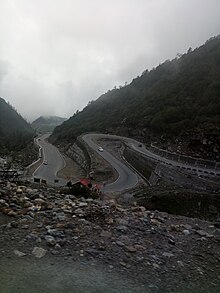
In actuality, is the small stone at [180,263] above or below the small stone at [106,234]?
below

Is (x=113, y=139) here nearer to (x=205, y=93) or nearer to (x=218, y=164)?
(x=205, y=93)

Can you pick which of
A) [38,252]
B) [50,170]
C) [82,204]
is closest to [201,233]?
[82,204]

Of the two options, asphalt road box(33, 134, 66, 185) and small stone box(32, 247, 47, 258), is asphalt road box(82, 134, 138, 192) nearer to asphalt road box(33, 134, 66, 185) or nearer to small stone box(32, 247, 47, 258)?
asphalt road box(33, 134, 66, 185)

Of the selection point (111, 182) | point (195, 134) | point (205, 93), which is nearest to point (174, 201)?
point (111, 182)

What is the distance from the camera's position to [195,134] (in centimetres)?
8388

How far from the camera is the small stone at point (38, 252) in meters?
11.5

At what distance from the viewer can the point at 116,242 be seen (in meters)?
13.1

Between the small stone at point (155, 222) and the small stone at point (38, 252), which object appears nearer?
the small stone at point (38, 252)

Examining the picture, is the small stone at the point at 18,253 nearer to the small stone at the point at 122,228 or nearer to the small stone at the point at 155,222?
the small stone at the point at 122,228

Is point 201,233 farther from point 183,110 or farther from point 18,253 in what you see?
point 183,110

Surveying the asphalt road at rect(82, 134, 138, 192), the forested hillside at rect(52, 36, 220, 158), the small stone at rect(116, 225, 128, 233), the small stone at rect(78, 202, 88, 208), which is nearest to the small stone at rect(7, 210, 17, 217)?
the small stone at rect(78, 202, 88, 208)

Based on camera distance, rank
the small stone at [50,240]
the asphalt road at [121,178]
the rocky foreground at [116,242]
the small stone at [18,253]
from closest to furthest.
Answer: the rocky foreground at [116,242] < the small stone at [18,253] < the small stone at [50,240] < the asphalt road at [121,178]

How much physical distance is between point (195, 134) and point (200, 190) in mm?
44910

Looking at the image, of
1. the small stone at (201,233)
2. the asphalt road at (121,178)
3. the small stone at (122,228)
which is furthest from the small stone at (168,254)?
the asphalt road at (121,178)
